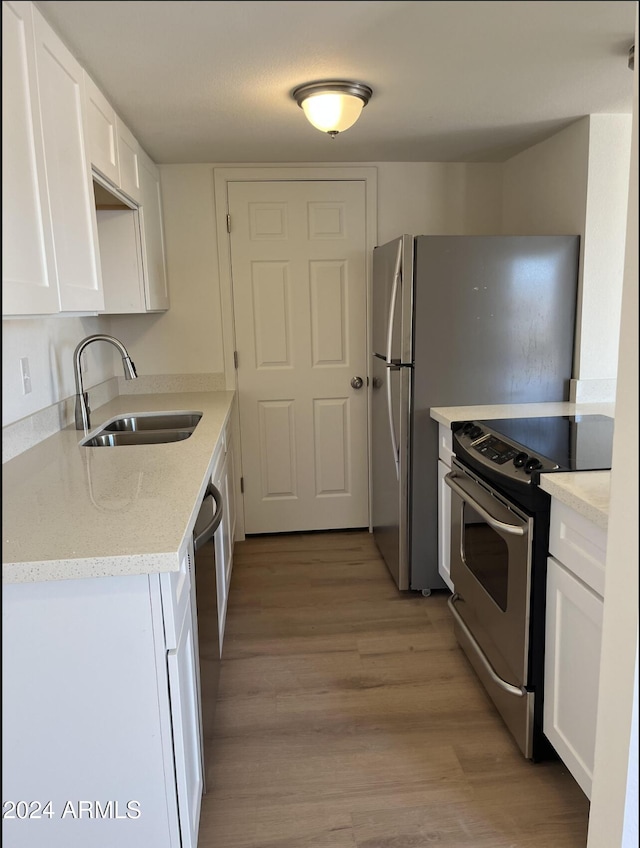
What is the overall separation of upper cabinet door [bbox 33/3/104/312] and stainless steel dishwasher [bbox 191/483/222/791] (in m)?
0.65

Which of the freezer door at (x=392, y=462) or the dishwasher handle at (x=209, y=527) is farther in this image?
the freezer door at (x=392, y=462)

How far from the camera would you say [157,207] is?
2916 mm

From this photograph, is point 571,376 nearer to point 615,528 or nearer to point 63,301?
point 615,528

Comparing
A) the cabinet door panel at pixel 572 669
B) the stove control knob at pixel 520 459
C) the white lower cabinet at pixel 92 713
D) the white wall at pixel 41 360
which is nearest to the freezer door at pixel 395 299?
the stove control knob at pixel 520 459

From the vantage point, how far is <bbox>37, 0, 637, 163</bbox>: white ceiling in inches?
26.1

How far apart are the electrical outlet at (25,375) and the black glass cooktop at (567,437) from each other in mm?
1572

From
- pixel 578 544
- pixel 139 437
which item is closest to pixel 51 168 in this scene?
pixel 139 437

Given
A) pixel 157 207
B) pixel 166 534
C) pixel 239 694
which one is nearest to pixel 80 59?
pixel 166 534

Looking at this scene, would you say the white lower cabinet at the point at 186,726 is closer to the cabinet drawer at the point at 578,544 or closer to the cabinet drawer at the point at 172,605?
the cabinet drawer at the point at 172,605

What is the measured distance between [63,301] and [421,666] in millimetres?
1732

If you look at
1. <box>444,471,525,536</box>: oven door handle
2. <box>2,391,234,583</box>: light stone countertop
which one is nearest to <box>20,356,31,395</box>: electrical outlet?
<box>2,391,234,583</box>: light stone countertop

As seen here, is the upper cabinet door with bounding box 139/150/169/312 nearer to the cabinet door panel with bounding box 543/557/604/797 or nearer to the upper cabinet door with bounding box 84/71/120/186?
the upper cabinet door with bounding box 84/71/120/186

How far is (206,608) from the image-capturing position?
A: 167cm

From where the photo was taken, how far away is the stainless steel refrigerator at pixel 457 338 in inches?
95.3
